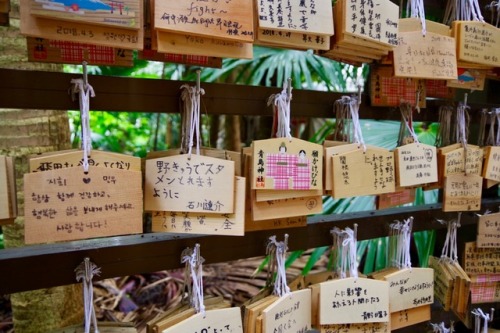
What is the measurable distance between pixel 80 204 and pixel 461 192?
91 centimetres

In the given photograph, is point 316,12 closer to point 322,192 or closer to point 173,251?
point 322,192

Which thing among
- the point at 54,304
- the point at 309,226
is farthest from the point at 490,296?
the point at 54,304

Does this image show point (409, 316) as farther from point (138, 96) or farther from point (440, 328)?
point (138, 96)

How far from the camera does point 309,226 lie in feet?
3.04

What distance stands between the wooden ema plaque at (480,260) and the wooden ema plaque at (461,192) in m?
0.17

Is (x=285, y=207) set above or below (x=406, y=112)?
below

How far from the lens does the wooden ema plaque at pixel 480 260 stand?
115cm

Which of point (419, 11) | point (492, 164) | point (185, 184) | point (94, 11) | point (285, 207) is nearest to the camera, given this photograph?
point (94, 11)

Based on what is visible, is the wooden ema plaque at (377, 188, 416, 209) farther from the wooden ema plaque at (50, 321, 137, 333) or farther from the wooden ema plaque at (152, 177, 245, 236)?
the wooden ema plaque at (50, 321, 137, 333)

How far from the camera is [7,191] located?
0.56m

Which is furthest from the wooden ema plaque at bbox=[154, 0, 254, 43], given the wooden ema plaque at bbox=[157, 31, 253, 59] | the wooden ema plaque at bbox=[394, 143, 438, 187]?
the wooden ema plaque at bbox=[394, 143, 438, 187]

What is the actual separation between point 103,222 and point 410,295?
2.36 ft

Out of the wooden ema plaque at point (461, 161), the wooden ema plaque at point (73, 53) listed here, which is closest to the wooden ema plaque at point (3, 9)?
the wooden ema plaque at point (73, 53)

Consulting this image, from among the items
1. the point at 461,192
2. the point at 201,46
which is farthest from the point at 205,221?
the point at 461,192
